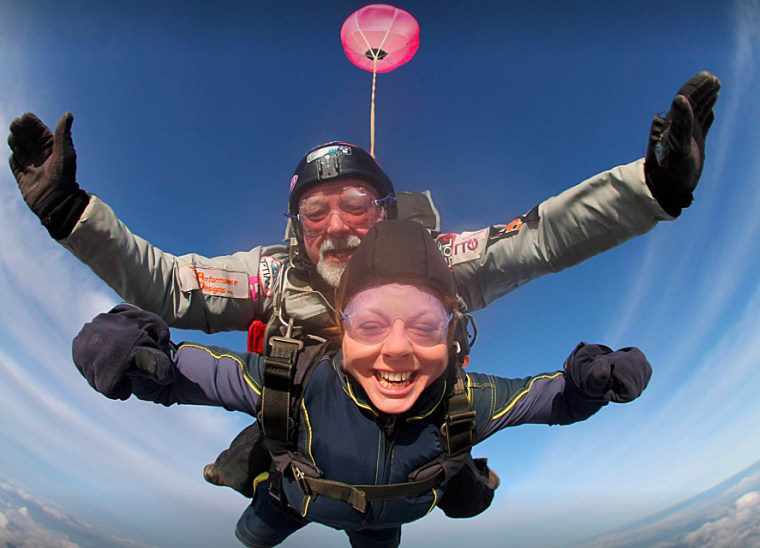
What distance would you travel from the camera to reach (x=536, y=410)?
1746 millimetres

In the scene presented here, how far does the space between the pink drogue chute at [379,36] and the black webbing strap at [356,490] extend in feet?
10.8

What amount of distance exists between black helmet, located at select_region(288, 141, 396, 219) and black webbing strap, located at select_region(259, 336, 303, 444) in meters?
1.29

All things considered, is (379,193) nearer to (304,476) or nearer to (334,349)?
(334,349)

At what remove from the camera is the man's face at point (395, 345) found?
4.93 ft

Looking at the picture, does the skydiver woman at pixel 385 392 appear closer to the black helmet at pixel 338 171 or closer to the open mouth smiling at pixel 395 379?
the open mouth smiling at pixel 395 379

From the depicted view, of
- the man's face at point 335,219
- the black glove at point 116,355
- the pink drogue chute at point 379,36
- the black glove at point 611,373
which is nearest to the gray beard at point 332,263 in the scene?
the man's face at point 335,219

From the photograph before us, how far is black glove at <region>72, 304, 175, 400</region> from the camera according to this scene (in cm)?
120

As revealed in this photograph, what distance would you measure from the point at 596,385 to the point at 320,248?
4.92ft

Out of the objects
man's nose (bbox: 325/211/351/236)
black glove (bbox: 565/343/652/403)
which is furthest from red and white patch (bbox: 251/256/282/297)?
black glove (bbox: 565/343/652/403)

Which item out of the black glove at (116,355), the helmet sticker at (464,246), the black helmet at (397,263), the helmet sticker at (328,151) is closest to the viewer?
the black glove at (116,355)

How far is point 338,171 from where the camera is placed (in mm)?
2492

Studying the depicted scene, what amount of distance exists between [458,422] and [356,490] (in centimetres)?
44

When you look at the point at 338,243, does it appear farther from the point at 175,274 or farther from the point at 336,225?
the point at 175,274

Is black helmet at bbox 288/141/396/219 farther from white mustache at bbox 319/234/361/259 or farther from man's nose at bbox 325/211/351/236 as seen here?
white mustache at bbox 319/234/361/259
